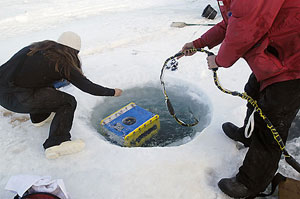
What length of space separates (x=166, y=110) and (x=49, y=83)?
154 centimetres

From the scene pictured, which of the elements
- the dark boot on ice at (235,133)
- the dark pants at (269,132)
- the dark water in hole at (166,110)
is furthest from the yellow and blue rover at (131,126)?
the dark pants at (269,132)

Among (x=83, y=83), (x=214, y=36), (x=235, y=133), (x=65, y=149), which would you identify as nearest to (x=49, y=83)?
(x=83, y=83)

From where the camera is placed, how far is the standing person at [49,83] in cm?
220

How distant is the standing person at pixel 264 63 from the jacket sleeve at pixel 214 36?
1.28 ft

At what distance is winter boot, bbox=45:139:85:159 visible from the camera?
228cm

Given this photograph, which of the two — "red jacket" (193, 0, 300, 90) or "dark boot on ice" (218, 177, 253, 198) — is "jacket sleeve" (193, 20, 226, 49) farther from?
"dark boot on ice" (218, 177, 253, 198)

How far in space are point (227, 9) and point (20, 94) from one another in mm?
1850

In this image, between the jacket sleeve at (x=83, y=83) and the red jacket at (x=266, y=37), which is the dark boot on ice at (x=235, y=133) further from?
the jacket sleeve at (x=83, y=83)

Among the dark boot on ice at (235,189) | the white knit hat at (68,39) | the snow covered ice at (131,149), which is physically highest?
the white knit hat at (68,39)

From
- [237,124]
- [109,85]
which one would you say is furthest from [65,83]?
[237,124]

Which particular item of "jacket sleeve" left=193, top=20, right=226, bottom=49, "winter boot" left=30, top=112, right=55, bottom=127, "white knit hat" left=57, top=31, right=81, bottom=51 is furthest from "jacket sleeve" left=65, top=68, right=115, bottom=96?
"jacket sleeve" left=193, top=20, right=226, bottom=49

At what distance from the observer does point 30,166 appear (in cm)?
227

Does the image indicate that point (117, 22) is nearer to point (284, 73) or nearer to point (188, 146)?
point (188, 146)

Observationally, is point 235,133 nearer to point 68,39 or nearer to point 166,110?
point 166,110
